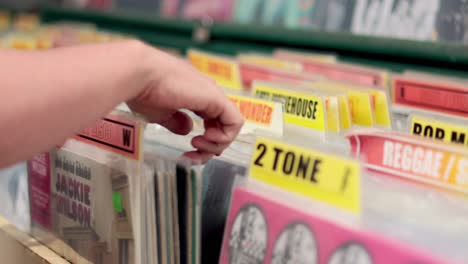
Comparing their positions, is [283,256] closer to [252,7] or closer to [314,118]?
[314,118]

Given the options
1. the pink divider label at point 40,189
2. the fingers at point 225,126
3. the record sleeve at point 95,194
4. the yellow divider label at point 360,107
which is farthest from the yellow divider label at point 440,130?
the pink divider label at point 40,189

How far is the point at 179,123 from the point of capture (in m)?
0.79

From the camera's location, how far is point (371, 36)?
4.73ft

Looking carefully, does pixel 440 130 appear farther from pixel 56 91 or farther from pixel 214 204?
pixel 56 91

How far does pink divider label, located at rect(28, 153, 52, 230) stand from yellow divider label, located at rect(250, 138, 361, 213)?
366 millimetres

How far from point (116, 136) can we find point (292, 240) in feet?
0.91

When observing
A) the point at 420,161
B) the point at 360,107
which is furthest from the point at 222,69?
the point at 420,161

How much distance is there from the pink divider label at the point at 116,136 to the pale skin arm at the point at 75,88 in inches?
3.0

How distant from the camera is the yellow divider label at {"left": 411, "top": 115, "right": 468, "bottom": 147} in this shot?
2.50ft

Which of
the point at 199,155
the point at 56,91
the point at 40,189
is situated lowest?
the point at 40,189

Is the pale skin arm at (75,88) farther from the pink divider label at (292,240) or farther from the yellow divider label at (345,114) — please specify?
the yellow divider label at (345,114)

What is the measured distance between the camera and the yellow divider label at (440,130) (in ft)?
2.50

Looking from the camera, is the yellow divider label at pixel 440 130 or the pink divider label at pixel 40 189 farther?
the pink divider label at pixel 40 189

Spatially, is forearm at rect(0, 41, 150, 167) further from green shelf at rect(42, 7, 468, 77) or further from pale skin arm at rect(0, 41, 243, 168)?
green shelf at rect(42, 7, 468, 77)
